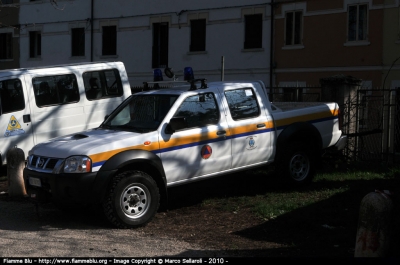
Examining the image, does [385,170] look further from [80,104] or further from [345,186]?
Result: [80,104]

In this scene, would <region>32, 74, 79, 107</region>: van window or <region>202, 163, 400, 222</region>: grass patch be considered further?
<region>32, 74, 79, 107</region>: van window

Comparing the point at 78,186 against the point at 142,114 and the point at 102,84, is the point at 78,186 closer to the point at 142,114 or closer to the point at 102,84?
the point at 142,114

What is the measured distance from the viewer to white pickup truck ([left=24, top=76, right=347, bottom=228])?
8164 mm

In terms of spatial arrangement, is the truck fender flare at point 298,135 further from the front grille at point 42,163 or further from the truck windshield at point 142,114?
the front grille at point 42,163

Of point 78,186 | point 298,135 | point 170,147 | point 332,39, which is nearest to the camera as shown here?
point 78,186

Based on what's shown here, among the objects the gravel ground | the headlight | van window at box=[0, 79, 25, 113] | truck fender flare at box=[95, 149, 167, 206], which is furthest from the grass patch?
van window at box=[0, 79, 25, 113]

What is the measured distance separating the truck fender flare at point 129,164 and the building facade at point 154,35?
16.2 meters

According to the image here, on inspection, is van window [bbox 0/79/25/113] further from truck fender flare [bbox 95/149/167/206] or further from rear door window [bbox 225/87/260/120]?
truck fender flare [bbox 95/149/167/206]

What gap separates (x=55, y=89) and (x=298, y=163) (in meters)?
5.48

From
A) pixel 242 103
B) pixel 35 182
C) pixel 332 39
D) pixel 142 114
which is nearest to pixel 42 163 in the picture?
pixel 35 182

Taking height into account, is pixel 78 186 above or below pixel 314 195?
above

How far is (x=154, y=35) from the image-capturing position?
1105 inches

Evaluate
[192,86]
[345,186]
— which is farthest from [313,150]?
[192,86]

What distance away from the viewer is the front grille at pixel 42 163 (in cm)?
832
